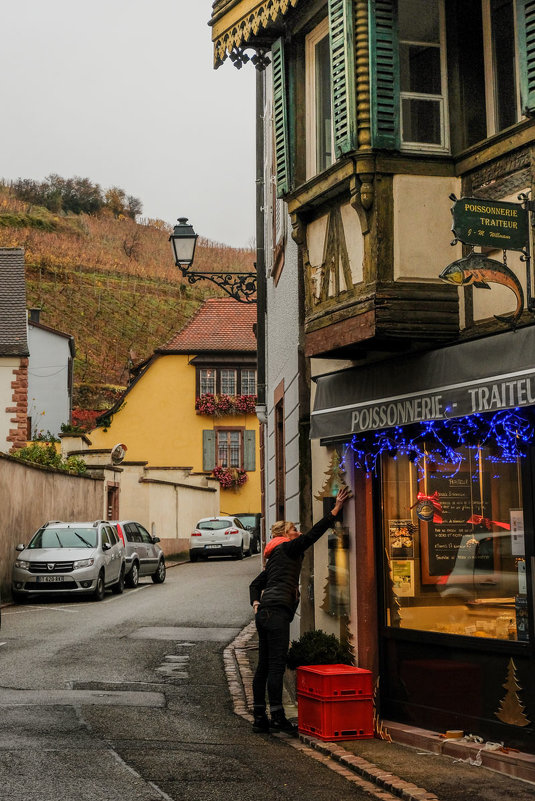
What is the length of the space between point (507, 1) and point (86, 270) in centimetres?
8478

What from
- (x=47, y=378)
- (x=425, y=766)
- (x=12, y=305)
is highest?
(x=12, y=305)

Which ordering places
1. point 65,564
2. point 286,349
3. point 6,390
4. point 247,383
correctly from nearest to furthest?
point 286,349, point 65,564, point 6,390, point 247,383

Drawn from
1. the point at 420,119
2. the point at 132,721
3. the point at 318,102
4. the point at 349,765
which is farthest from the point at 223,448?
the point at 349,765

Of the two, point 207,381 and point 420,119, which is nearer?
point 420,119

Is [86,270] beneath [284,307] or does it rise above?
above

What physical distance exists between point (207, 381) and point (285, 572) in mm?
43021

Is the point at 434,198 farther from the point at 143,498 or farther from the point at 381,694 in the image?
the point at 143,498

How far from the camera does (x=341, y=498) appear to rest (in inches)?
415

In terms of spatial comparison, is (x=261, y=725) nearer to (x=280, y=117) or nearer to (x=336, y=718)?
(x=336, y=718)

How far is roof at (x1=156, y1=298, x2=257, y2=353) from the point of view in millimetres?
52875

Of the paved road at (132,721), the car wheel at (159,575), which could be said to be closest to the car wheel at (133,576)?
the car wheel at (159,575)

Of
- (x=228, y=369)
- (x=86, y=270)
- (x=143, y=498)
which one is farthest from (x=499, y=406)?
(x=86, y=270)

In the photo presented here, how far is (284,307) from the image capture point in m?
15.2

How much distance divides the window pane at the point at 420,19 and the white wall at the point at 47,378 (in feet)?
157
